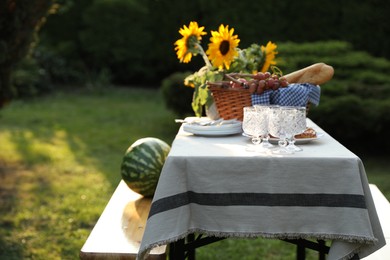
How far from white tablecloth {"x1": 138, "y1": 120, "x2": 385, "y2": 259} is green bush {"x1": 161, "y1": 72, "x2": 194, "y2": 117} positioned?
245 inches

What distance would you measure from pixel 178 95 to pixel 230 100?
572 cm

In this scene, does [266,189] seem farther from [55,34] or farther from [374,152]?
[55,34]

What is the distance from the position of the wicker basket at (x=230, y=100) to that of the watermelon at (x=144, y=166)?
2.38 feet

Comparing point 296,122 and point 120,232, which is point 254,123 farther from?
point 120,232

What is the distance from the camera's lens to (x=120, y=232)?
2.84 metres

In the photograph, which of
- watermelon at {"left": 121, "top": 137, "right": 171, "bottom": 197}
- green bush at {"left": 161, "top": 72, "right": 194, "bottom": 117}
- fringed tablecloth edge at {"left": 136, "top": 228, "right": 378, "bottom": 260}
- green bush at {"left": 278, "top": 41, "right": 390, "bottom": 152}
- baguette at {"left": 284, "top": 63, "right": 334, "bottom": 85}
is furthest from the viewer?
green bush at {"left": 161, "top": 72, "right": 194, "bottom": 117}

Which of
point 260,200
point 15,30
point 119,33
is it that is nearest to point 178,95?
point 15,30

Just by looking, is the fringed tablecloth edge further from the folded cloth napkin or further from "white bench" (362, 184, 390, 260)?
the folded cloth napkin

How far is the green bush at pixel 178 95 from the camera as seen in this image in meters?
8.53

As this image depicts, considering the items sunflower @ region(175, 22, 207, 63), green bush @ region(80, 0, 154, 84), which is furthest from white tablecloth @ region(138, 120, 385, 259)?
green bush @ region(80, 0, 154, 84)

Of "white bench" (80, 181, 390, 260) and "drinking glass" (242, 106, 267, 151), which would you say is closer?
"drinking glass" (242, 106, 267, 151)

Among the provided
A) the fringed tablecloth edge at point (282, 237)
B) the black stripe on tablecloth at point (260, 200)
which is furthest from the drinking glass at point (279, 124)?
the fringed tablecloth edge at point (282, 237)

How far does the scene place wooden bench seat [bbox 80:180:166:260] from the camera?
2574 mm

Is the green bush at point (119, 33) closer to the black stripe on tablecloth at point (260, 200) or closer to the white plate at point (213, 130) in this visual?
the white plate at point (213, 130)
